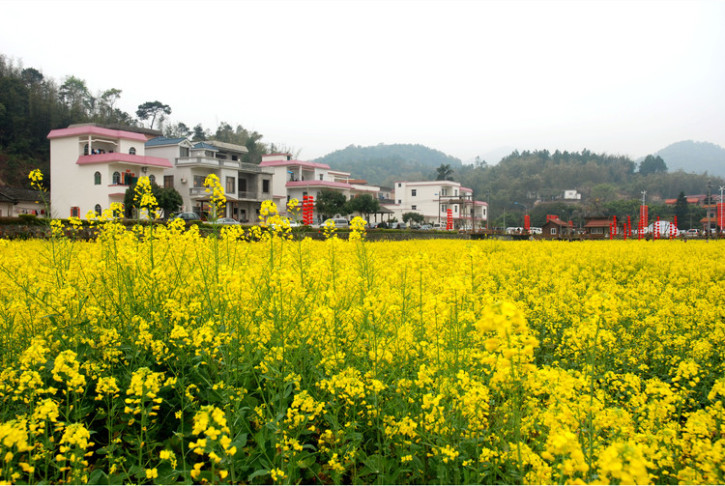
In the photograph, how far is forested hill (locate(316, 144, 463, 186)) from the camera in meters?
107

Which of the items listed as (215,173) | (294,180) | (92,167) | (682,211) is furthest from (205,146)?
(682,211)

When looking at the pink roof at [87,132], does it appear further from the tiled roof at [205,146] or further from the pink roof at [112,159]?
the tiled roof at [205,146]

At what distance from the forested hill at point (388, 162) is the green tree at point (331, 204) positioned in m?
49.1

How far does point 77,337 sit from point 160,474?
1.26 metres

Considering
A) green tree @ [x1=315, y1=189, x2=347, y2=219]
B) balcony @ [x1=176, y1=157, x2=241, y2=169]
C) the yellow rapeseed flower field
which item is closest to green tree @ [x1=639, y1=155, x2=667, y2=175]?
green tree @ [x1=315, y1=189, x2=347, y2=219]

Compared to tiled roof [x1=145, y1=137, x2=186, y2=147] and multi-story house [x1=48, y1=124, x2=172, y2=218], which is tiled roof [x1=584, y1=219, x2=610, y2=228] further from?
tiled roof [x1=145, y1=137, x2=186, y2=147]

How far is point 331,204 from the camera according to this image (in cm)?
4047

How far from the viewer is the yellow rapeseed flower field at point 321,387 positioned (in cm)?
195

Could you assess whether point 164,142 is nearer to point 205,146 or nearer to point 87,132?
point 205,146

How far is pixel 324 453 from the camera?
2477 millimetres

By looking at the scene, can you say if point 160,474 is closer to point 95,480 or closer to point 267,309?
point 95,480

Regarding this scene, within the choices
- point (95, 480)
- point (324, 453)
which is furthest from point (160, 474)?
point (324, 453)

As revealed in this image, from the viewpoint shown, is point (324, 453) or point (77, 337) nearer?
point (324, 453)

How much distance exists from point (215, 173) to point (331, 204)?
33.5 feet
